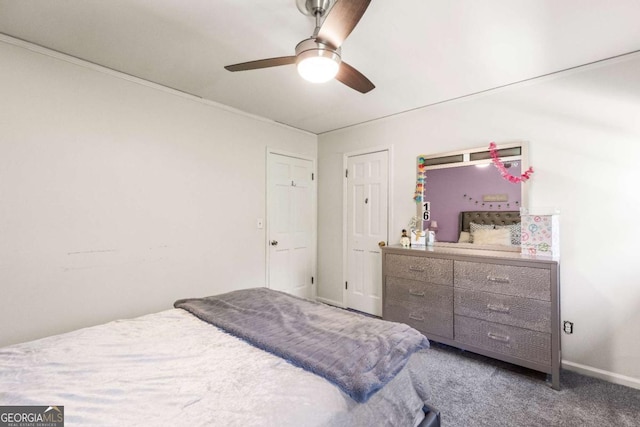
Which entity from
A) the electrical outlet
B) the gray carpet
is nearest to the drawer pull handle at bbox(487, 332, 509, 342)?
the gray carpet

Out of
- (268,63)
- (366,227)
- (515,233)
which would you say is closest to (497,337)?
(515,233)

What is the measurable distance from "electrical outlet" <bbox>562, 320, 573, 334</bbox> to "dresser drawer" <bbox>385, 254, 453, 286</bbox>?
3.01 feet

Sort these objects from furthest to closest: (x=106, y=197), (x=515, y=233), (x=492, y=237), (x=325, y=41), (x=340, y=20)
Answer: (x=492, y=237) < (x=515, y=233) < (x=106, y=197) < (x=325, y=41) < (x=340, y=20)

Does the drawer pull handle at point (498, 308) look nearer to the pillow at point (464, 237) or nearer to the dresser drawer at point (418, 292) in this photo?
the dresser drawer at point (418, 292)

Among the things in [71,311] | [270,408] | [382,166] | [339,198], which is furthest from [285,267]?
[270,408]

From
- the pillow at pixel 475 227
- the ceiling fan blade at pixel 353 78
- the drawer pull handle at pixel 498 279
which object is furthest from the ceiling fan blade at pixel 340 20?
the pillow at pixel 475 227

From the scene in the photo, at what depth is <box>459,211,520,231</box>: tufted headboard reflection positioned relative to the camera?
8.48ft

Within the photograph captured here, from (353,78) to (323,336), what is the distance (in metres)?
1.52

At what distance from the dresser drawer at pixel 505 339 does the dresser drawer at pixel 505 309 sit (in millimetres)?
45

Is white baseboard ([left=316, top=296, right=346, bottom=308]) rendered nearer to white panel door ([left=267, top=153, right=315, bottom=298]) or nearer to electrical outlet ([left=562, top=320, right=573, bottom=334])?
white panel door ([left=267, top=153, right=315, bottom=298])

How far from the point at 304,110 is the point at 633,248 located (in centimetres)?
303

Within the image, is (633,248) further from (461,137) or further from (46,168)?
(46,168)

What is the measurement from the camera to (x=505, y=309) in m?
2.22

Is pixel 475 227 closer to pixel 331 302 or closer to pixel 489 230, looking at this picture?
pixel 489 230
